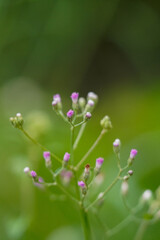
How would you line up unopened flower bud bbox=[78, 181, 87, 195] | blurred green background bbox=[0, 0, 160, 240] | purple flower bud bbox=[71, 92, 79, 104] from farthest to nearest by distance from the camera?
blurred green background bbox=[0, 0, 160, 240] < purple flower bud bbox=[71, 92, 79, 104] < unopened flower bud bbox=[78, 181, 87, 195]

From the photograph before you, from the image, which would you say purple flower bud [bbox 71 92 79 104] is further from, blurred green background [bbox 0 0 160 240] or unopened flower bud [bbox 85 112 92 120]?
blurred green background [bbox 0 0 160 240]

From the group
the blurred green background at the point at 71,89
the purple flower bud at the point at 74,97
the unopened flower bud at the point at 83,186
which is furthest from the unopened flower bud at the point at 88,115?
the blurred green background at the point at 71,89

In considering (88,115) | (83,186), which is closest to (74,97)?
(88,115)

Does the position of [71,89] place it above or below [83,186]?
below

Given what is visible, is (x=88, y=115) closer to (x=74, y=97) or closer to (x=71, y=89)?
(x=74, y=97)

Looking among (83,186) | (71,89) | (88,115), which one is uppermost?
(88,115)

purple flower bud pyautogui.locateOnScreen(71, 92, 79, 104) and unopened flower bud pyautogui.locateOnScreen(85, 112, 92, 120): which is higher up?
purple flower bud pyautogui.locateOnScreen(71, 92, 79, 104)

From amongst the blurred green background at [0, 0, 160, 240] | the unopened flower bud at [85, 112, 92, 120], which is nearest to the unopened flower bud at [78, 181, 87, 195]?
the unopened flower bud at [85, 112, 92, 120]

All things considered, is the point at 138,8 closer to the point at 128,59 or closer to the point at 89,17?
the point at 89,17

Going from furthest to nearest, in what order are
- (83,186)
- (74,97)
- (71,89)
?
(71,89), (74,97), (83,186)
